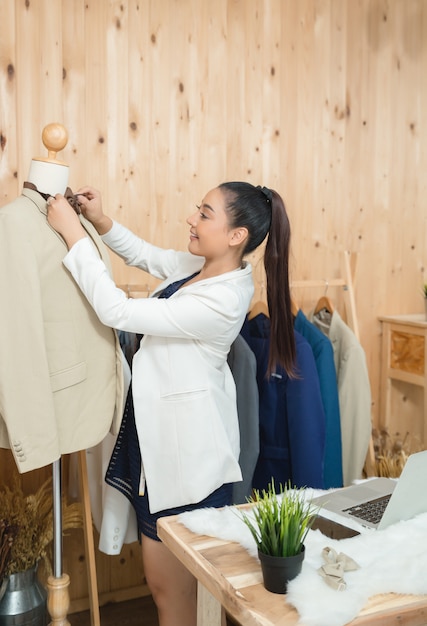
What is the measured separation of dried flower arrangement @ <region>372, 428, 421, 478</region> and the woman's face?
145 centimetres

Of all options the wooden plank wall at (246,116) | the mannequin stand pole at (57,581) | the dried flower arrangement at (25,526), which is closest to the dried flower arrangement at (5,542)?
the dried flower arrangement at (25,526)

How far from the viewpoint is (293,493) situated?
156 cm

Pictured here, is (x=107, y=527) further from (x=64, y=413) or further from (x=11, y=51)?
(x=11, y=51)

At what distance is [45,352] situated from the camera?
1.73 metres

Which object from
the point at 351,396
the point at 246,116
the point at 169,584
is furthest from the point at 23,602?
the point at 246,116

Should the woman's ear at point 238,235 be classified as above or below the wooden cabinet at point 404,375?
A: above

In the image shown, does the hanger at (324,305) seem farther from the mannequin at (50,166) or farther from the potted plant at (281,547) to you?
the potted plant at (281,547)

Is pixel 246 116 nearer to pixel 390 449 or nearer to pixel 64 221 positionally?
pixel 64 221

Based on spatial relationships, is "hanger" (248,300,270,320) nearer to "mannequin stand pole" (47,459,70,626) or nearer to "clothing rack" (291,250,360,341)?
"clothing rack" (291,250,360,341)

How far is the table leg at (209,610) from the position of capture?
1271 millimetres

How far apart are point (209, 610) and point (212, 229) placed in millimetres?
1045

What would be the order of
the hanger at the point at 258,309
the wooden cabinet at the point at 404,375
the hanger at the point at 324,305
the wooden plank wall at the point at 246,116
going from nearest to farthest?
the wooden plank wall at the point at 246,116
the hanger at the point at 258,309
the hanger at the point at 324,305
the wooden cabinet at the point at 404,375

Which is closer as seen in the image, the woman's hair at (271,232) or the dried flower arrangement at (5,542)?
the woman's hair at (271,232)

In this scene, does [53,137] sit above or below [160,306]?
above
